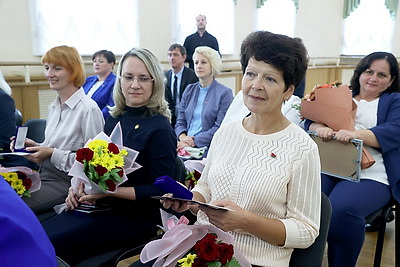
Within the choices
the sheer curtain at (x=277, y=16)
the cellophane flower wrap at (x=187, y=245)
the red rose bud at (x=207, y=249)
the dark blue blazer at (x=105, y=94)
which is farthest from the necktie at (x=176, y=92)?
the sheer curtain at (x=277, y=16)

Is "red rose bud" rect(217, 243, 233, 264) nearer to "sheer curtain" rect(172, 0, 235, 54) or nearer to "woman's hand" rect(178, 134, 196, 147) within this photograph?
"woman's hand" rect(178, 134, 196, 147)

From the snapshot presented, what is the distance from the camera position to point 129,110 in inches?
73.6

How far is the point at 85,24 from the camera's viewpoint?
518 centimetres

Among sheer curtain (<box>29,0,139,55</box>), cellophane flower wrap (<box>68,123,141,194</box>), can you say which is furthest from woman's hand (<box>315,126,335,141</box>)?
sheer curtain (<box>29,0,139,55</box>)

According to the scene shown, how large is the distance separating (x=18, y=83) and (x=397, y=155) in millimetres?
4053

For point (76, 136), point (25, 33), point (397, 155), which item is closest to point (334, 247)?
point (397, 155)

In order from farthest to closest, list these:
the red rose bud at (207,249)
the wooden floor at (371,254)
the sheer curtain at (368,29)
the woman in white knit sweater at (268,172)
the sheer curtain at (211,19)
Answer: the sheer curtain at (368,29), the sheer curtain at (211,19), the wooden floor at (371,254), the woman in white knit sweater at (268,172), the red rose bud at (207,249)

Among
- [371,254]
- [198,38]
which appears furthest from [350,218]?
[198,38]

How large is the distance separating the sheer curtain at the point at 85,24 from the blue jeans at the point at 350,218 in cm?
413

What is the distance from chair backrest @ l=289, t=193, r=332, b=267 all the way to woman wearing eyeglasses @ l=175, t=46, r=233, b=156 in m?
1.86

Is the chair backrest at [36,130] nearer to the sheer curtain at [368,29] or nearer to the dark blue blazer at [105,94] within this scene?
the dark blue blazer at [105,94]

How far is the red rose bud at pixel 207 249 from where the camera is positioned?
106 cm

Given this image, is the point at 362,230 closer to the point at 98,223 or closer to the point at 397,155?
the point at 397,155

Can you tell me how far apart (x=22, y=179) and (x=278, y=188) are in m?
1.28
